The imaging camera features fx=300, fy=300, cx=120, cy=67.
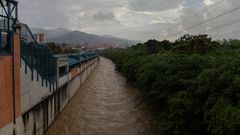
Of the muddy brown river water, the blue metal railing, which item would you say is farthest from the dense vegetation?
the blue metal railing

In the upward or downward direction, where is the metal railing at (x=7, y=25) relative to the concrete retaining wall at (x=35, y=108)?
upward

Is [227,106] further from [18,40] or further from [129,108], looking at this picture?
[129,108]

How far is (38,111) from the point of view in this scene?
45.9 ft

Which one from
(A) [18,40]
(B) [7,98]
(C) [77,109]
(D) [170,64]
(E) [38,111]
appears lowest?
(C) [77,109]

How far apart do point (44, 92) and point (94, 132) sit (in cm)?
340

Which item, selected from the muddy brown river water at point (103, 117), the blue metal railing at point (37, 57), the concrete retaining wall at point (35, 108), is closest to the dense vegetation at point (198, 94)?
the muddy brown river water at point (103, 117)

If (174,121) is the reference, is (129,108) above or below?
below

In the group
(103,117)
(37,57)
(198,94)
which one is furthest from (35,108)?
(198,94)

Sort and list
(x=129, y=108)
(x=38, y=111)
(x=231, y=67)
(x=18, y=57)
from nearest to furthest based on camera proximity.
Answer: (x=231, y=67)
(x=18, y=57)
(x=38, y=111)
(x=129, y=108)

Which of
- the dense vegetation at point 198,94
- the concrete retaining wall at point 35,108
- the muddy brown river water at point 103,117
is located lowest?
the muddy brown river water at point 103,117

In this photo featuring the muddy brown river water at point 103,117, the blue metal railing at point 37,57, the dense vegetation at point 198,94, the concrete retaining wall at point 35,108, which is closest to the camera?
the dense vegetation at point 198,94

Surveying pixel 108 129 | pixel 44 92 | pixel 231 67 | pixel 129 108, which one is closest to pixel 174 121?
pixel 231 67

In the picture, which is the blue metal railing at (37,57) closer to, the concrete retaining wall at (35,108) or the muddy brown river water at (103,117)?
the concrete retaining wall at (35,108)

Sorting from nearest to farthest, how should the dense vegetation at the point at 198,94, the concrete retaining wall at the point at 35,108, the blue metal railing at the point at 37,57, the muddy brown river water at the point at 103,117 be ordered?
1. the dense vegetation at the point at 198,94
2. the concrete retaining wall at the point at 35,108
3. the blue metal railing at the point at 37,57
4. the muddy brown river water at the point at 103,117
